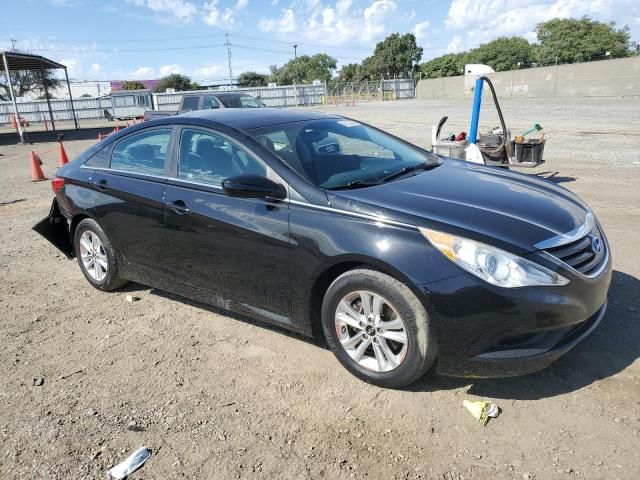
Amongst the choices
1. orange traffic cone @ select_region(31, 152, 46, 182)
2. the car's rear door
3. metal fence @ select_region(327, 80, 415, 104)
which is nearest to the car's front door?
the car's rear door

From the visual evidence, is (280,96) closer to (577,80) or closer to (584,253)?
(577,80)

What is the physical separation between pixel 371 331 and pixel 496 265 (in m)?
0.83

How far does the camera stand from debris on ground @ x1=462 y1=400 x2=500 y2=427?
9.17 feet

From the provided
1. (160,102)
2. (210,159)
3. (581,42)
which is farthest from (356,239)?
(581,42)

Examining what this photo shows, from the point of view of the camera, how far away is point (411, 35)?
10281cm

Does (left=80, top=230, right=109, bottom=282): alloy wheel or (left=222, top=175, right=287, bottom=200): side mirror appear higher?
A: (left=222, top=175, right=287, bottom=200): side mirror

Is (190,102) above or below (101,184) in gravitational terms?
above

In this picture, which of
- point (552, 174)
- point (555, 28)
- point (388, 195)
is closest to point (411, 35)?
point (555, 28)

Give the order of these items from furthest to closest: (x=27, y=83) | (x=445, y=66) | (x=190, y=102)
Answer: (x=445, y=66) < (x=27, y=83) < (x=190, y=102)

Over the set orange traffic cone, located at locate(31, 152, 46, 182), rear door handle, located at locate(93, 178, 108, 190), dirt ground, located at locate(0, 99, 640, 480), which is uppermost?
→ rear door handle, located at locate(93, 178, 108, 190)

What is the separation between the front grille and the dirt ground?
681mm

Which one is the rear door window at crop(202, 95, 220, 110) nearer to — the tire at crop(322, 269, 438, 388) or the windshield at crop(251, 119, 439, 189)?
the windshield at crop(251, 119, 439, 189)

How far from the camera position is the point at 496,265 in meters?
2.71

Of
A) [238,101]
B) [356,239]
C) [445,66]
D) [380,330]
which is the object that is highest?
[445,66]
